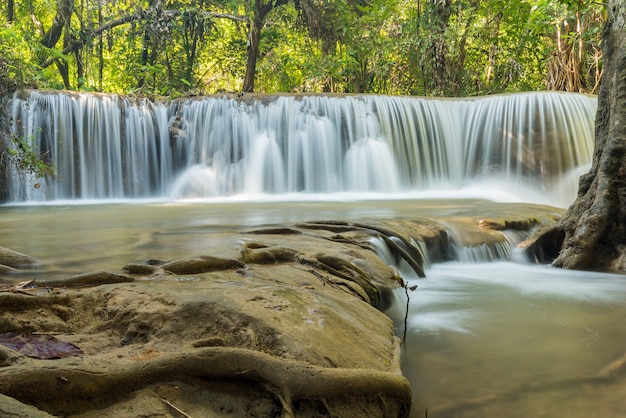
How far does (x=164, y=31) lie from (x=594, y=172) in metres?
15.2

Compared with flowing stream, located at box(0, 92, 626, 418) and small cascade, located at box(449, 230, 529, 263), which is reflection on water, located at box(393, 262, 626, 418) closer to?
small cascade, located at box(449, 230, 529, 263)

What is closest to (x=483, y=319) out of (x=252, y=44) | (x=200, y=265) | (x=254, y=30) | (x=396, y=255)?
(x=396, y=255)

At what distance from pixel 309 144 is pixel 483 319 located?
34.9 feet

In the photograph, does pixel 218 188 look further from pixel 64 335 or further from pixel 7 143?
pixel 64 335

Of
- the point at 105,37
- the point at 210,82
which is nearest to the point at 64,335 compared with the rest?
the point at 105,37

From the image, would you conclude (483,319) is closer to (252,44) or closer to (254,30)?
(252,44)

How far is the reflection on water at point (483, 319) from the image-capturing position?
9.11ft

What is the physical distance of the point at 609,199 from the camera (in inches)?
246

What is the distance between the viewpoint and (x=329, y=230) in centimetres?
579

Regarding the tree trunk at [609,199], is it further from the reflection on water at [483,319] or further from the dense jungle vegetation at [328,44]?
the dense jungle vegetation at [328,44]

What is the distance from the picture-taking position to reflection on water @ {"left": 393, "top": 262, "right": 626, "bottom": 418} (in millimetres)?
2719

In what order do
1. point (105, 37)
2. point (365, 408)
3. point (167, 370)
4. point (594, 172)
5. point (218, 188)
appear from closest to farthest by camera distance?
point (167, 370)
point (365, 408)
point (594, 172)
point (218, 188)
point (105, 37)

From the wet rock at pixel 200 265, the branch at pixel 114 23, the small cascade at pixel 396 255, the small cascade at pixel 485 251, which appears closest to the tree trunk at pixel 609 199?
the small cascade at pixel 485 251

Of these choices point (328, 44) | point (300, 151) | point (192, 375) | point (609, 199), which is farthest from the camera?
point (328, 44)
